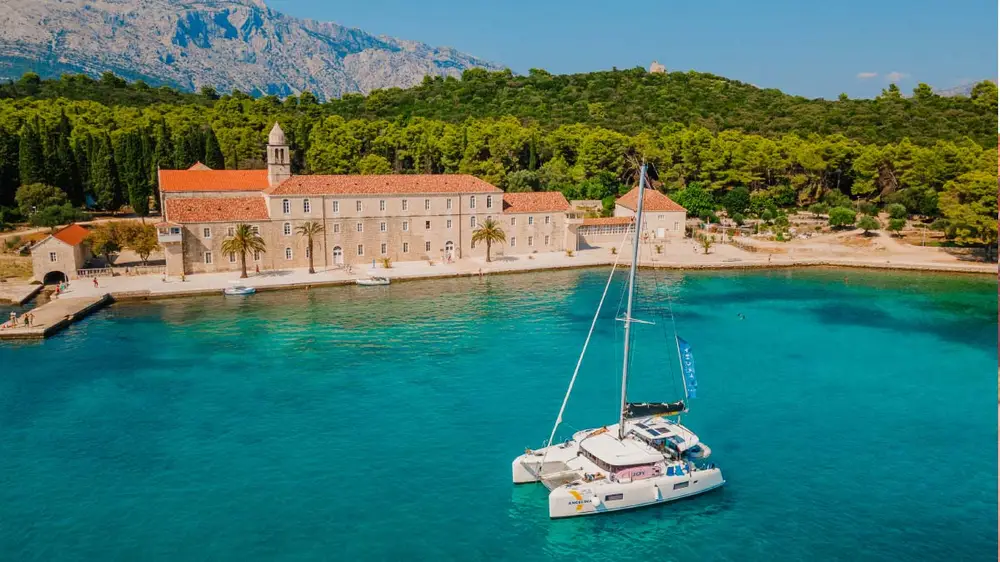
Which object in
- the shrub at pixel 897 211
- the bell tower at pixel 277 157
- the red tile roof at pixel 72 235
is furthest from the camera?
the shrub at pixel 897 211

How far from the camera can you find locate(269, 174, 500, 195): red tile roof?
5372 centimetres

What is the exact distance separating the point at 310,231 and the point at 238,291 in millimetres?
7536

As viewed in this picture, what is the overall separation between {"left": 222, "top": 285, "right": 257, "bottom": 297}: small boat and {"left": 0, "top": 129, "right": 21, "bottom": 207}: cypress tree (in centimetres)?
3078

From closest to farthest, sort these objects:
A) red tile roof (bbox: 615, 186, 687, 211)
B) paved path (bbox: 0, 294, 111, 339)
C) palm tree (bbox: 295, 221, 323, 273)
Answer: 1. paved path (bbox: 0, 294, 111, 339)
2. palm tree (bbox: 295, 221, 323, 273)
3. red tile roof (bbox: 615, 186, 687, 211)

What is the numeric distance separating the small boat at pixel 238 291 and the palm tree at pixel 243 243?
Answer: 2.77 meters

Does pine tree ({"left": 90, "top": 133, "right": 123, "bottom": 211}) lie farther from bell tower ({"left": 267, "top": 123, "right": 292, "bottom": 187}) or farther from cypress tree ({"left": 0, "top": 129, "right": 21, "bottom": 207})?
bell tower ({"left": 267, "top": 123, "right": 292, "bottom": 187})

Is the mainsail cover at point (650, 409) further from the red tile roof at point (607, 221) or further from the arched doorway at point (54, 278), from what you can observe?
the arched doorway at point (54, 278)

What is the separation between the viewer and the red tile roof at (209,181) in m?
57.7

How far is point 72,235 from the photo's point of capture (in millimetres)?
51688

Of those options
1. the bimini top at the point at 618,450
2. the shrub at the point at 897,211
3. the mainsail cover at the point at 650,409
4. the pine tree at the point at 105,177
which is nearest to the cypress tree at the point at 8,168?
the pine tree at the point at 105,177

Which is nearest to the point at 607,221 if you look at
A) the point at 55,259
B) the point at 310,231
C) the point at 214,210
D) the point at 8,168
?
the point at 310,231

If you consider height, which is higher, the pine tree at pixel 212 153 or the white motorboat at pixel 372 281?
the pine tree at pixel 212 153

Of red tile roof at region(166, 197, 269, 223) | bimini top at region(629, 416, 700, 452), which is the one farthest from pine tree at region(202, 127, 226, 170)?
bimini top at region(629, 416, 700, 452)

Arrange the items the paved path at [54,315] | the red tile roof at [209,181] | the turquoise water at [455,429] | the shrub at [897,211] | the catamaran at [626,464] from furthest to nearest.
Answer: the shrub at [897,211]
the red tile roof at [209,181]
the paved path at [54,315]
the catamaran at [626,464]
the turquoise water at [455,429]
